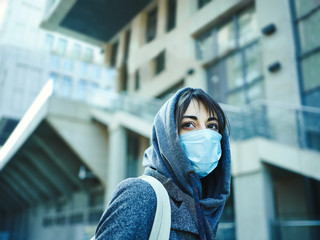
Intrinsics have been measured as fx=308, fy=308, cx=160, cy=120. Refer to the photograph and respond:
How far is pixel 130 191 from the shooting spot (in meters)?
1.39

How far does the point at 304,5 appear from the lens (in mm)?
9227

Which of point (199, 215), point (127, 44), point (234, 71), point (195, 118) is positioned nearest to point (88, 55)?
point (234, 71)

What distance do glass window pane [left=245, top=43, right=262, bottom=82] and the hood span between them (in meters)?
9.34

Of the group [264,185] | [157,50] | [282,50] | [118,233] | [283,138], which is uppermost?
Answer: [157,50]

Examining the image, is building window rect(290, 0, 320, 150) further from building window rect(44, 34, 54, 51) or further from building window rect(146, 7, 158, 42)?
building window rect(44, 34, 54, 51)

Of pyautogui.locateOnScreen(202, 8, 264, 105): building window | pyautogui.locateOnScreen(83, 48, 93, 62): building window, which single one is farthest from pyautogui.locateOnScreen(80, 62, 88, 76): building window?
pyautogui.locateOnScreen(202, 8, 264, 105): building window

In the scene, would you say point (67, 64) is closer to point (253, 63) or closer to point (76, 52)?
point (76, 52)

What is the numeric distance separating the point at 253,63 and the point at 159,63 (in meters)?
4.82

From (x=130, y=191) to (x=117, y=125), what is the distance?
1349cm

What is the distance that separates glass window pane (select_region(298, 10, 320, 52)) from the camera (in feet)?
28.7

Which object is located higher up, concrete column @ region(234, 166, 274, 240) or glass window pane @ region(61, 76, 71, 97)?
glass window pane @ region(61, 76, 71, 97)

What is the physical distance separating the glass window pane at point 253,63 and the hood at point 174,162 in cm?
934

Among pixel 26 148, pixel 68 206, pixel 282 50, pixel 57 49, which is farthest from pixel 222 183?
pixel 68 206

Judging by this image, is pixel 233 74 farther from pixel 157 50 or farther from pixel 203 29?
pixel 157 50
